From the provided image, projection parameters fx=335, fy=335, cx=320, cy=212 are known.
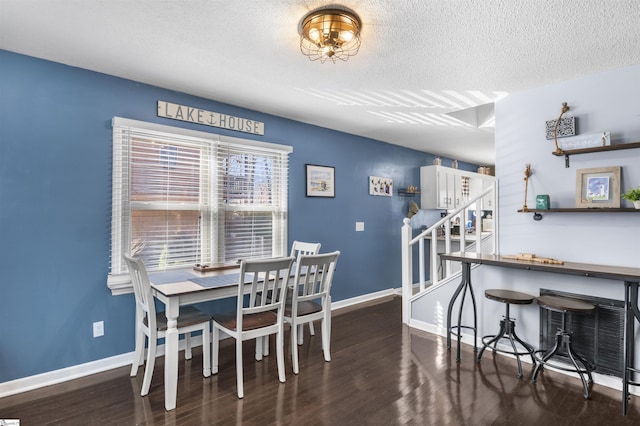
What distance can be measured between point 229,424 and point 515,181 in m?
3.04

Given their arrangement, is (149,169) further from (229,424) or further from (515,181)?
(515,181)

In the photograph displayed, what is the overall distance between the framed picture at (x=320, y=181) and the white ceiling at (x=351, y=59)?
981 millimetres

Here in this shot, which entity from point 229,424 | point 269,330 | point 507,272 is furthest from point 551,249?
point 229,424

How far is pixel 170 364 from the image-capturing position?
7.16 ft

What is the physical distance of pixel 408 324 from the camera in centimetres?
382

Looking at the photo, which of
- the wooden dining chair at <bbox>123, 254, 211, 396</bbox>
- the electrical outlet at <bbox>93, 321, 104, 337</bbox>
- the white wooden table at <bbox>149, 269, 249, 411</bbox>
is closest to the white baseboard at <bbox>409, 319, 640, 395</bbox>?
the white wooden table at <bbox>149, 269, 249, 411</bbox>

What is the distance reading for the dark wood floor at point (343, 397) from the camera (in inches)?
82.4

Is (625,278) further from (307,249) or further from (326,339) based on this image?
(307,249)

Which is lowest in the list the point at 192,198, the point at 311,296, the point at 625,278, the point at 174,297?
the point at 311,296

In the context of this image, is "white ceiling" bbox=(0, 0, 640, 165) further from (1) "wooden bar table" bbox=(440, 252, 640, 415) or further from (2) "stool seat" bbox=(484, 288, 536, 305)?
(2) "stool seat" bbox=(484, 288, 536, 305)

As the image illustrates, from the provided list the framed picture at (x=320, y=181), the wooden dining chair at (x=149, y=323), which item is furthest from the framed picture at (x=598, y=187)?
the wooden dining chair at (x=149, y=323)

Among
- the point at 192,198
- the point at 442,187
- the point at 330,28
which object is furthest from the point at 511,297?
the point at 442,187

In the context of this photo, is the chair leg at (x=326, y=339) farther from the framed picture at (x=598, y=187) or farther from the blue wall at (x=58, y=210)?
the framed picture at (x=598, y=187)

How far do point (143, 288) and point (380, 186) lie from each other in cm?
363
